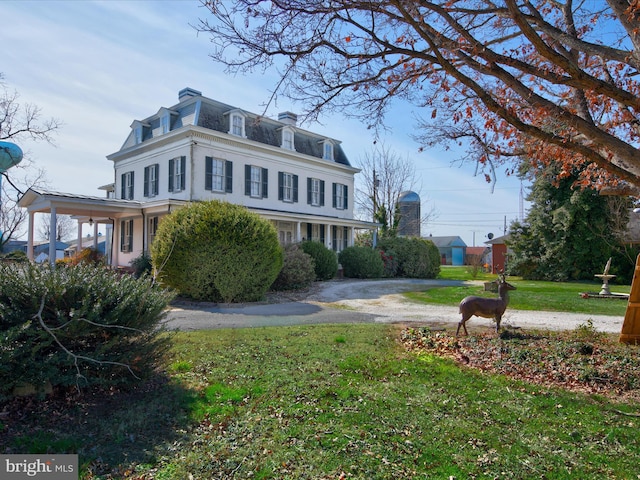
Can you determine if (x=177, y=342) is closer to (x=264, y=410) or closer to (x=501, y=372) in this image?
(x=264, y=410)

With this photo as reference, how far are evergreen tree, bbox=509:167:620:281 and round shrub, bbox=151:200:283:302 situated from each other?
1743 centimetres

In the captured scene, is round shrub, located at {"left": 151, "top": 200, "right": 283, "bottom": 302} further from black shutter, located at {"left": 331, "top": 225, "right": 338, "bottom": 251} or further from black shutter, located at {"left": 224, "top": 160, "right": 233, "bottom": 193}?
black shutter, located at {"left": 331, "top": 225, "right": 338, "bottom": 251}

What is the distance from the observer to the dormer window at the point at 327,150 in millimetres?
28586

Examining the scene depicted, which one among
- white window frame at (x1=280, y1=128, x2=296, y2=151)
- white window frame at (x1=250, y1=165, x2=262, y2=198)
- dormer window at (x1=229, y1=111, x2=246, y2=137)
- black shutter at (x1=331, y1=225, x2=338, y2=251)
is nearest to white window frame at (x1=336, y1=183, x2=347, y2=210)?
black shutter at (x1=331, y1=225, x2=338, y2=251)

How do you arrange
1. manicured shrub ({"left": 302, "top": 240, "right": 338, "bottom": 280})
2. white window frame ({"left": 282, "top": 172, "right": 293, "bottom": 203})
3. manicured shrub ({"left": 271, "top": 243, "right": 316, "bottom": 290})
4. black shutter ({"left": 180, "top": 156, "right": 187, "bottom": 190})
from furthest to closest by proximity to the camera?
white window frame ({"left": 282, "top": 172, "right": 293, "bottom": 203}), manicured shrub ({"left": 302, "top": 240, "right": 338, "bottom": 280}), black shutter ({"left": 180, "top": 156, "right": 187, "bottom": 190}), manicured shrub ({"left": 271, "top": 243, "right": 316, "bottom": 290})

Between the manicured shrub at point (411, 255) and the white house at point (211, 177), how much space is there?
2475 millimetres

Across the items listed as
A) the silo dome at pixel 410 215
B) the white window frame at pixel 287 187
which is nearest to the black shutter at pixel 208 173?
the white window frame at pixel 287 187

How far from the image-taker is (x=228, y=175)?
22.2m

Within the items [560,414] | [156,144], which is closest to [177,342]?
[560,414]

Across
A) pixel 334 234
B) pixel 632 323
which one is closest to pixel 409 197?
pixel 334 234

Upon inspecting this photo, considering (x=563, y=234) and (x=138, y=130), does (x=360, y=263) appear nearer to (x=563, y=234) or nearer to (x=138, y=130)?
(x=563, y=234)

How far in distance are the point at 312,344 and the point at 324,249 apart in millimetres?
15260

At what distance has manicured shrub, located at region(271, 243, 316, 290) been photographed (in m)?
17.3

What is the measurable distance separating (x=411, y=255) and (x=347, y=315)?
54.6 feet
